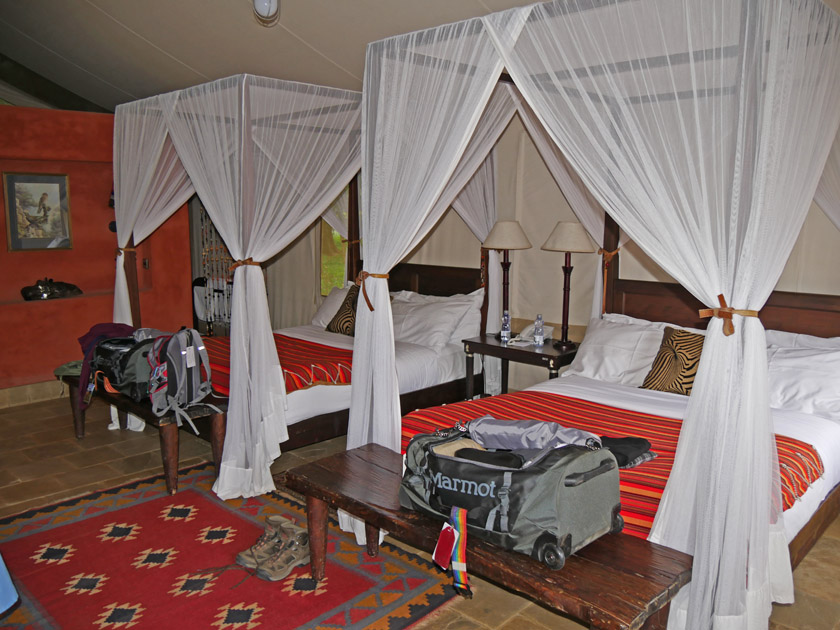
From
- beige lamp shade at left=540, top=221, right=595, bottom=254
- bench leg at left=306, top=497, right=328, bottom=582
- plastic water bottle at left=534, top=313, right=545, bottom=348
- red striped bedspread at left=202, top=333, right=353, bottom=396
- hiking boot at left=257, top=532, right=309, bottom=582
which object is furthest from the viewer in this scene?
plastic water bottle at left=534, top=313, right=545, bottom=348

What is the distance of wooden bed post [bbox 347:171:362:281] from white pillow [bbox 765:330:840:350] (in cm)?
336

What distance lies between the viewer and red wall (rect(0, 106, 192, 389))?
526cm

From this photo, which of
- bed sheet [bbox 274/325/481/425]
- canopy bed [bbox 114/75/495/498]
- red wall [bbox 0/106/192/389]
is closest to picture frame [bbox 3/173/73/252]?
red wall [bbox 0/106/192/389]

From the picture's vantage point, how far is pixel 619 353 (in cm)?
389

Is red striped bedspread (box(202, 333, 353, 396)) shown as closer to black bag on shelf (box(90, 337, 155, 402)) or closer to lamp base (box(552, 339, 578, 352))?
black bag on shelf (box(90, 337, 155, 402))

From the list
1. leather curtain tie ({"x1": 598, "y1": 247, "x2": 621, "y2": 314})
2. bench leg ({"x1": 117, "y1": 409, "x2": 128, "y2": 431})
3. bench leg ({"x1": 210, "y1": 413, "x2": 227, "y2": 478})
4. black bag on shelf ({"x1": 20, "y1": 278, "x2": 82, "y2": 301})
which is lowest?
bench leg ({"x1": 117, "y1": 409, "x2": 128, "y2": 431})

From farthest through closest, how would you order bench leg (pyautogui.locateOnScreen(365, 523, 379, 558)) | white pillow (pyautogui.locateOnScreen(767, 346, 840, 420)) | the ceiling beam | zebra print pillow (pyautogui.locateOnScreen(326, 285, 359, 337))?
the ceiling beam → zebra print pillow (pyautogui.locateOnScreen(326, 285, 359, 337)) → white pillow (pyautogui.locateOnScreen(767, 346, 840, 420)) → bench leg (pyautogui.locateOnScreen(365, 523, 379, 558))

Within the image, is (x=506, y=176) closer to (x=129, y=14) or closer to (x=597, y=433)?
(x=597, y=433)

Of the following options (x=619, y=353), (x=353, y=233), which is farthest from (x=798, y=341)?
(x=353, y=233)

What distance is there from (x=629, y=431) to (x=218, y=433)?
218cm

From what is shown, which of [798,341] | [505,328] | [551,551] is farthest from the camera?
[505,328]

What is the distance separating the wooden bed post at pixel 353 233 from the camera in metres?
5.83

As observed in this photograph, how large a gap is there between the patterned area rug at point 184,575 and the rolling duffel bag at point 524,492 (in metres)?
0.71

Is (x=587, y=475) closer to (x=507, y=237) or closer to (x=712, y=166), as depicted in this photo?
(x=712, y=166)
